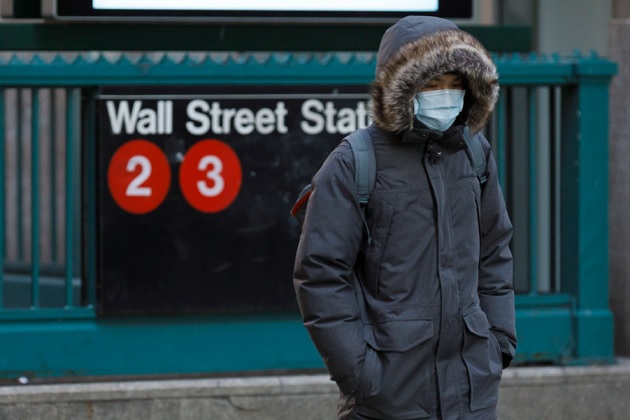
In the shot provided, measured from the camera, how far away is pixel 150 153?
5.44 meters

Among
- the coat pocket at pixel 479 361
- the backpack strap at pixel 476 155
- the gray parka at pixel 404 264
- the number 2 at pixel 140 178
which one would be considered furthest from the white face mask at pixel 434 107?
the number 2 at pixel 140 178

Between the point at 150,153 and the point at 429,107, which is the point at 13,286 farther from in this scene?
the point at 429,107

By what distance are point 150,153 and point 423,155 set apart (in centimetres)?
241

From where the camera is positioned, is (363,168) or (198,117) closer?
(363,168)

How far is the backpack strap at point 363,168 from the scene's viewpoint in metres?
3.21

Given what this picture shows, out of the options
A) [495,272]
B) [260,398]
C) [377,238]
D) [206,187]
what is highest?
[206,187]

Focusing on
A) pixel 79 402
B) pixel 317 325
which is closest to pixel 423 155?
pixel 317 325

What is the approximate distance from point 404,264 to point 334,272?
0.66 ft

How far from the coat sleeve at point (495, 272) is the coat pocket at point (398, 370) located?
1.10 feet

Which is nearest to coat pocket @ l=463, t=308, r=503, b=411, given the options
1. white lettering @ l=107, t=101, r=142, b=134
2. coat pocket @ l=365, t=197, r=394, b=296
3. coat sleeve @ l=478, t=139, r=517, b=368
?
coat sleeve @ l=478, t=139, r=517, b=368

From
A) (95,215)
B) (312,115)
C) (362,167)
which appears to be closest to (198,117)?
(312,115)

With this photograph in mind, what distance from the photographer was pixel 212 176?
5.50m

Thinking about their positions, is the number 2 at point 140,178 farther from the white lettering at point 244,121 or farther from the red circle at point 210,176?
the white lettering at point 244,121

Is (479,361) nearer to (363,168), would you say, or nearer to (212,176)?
(363,168)
